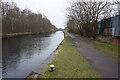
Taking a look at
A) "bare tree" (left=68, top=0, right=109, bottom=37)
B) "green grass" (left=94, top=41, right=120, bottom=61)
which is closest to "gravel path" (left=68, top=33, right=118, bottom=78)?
"green grass" (left=94, top=41, right=120, bottom=61)

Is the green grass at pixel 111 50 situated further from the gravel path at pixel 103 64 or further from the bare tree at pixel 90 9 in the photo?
the bare tree at pixel 90 9

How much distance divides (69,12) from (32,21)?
35.2m

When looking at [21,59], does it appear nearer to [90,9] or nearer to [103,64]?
[103,64]

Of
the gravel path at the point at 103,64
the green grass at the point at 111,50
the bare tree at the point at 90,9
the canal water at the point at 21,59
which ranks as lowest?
the canal water at the point at 21,59

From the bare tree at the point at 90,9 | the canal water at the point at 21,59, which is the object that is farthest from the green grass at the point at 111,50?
the bare tree at the point at 90,9

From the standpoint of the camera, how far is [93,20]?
32.2 meters

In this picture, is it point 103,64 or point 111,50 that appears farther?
point 111,50

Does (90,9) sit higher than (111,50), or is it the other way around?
(90,9)

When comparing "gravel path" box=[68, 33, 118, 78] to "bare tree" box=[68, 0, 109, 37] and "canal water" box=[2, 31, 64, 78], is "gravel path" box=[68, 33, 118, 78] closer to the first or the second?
"canal water" box=[2, 31, 64, 78]

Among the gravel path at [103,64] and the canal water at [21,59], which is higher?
the gravel path at [103,64]

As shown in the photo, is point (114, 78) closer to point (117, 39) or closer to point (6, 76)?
point (6, 76)

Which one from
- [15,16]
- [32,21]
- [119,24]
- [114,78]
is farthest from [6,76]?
[32,21]

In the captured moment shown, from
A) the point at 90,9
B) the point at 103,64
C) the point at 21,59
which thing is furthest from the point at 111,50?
the point at 90,9

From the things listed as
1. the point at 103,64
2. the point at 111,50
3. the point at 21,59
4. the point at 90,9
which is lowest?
the point at 21,59
